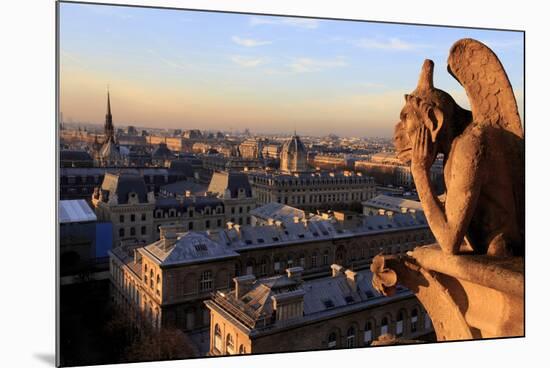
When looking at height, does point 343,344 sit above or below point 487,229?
below

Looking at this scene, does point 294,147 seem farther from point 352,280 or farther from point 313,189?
point 352,280

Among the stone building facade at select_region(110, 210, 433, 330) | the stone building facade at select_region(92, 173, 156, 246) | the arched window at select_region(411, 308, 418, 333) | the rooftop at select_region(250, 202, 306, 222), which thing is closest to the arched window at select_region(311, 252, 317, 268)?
the stone building facade at select_region(110, 210, 433, 330)

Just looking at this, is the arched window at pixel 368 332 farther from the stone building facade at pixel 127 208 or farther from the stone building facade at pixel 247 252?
the stone building facade at pixel 127 208

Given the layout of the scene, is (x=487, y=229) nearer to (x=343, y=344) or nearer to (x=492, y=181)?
(x=492, y=181)

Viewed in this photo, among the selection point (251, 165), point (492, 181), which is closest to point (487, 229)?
point (492, 181)

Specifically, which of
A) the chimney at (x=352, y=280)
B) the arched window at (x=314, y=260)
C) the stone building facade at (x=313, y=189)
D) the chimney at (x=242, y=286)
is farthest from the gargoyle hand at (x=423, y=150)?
the stone building facade at (x=313, y=189)

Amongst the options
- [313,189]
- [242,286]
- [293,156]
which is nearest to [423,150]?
[242,286]
